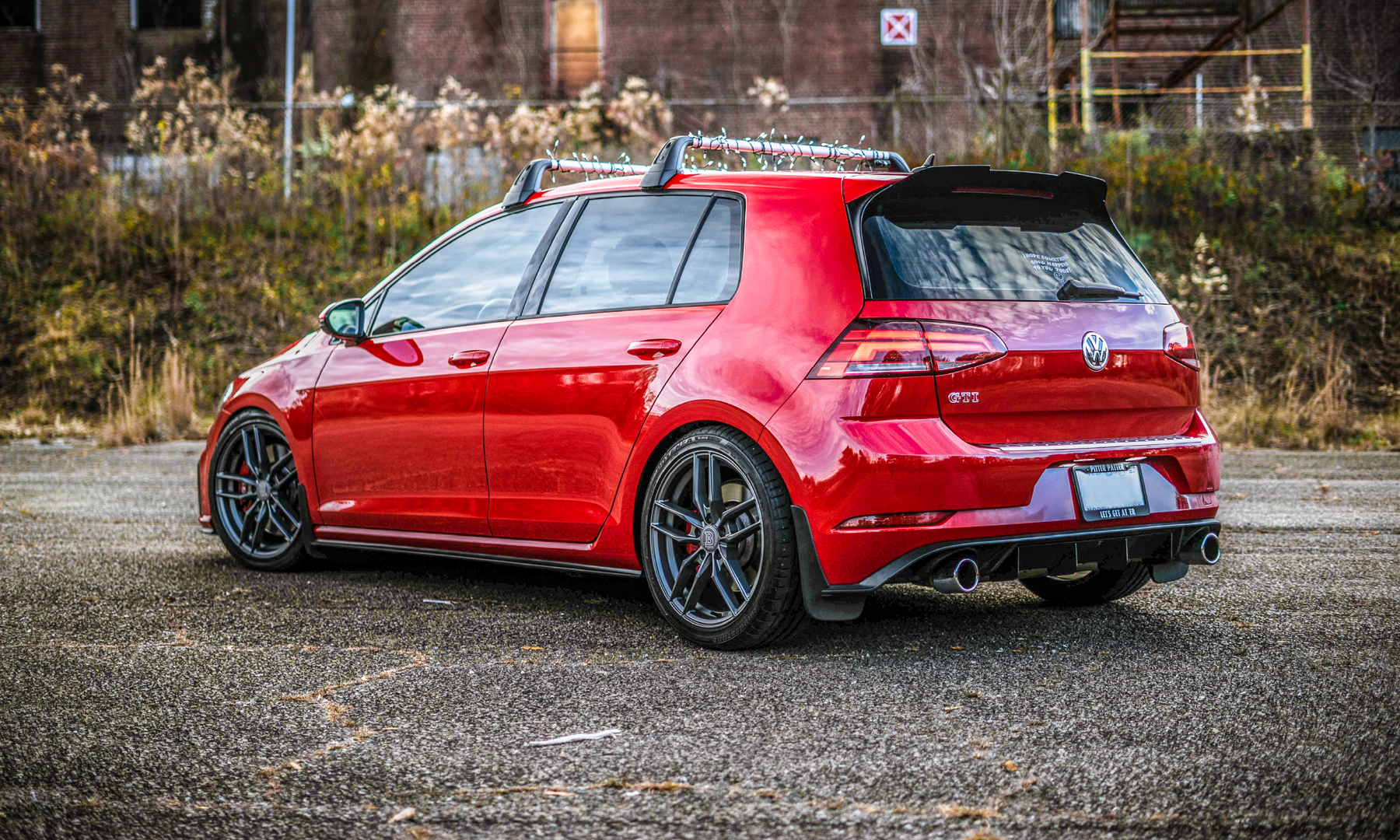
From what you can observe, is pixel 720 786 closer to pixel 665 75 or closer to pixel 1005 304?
pixel 1005 304

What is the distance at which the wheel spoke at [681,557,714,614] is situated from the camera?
4527mm

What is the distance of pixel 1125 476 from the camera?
4438mm

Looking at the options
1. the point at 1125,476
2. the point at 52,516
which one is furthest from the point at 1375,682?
the point at 52,516

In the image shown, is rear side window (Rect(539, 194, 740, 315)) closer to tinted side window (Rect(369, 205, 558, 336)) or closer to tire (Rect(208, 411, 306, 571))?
tinted side window (Rect(369, 205, 558, 336))

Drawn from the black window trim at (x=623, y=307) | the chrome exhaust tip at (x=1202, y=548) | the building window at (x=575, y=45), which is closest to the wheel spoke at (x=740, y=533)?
the black window trim at (x=623, y=307)

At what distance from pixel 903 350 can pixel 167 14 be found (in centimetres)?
2697

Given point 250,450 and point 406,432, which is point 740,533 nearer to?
point 406,432

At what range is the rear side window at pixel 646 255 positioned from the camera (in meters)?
4.73

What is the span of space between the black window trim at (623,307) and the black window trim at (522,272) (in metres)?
0.03

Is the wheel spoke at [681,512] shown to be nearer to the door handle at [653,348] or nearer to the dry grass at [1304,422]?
the door handle at [653,348]

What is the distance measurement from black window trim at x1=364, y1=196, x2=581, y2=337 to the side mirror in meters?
0.04

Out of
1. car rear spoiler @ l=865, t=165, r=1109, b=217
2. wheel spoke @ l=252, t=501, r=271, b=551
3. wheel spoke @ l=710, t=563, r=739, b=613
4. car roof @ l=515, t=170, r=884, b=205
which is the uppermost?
car roof @ l=515, t=170, r=884, b=205

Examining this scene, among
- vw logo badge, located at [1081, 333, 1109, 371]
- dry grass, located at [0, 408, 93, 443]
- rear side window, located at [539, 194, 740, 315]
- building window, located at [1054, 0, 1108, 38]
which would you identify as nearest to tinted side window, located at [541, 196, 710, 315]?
rear side window, located at [539, 194, 740, 315]

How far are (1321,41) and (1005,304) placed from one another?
24.1 m
